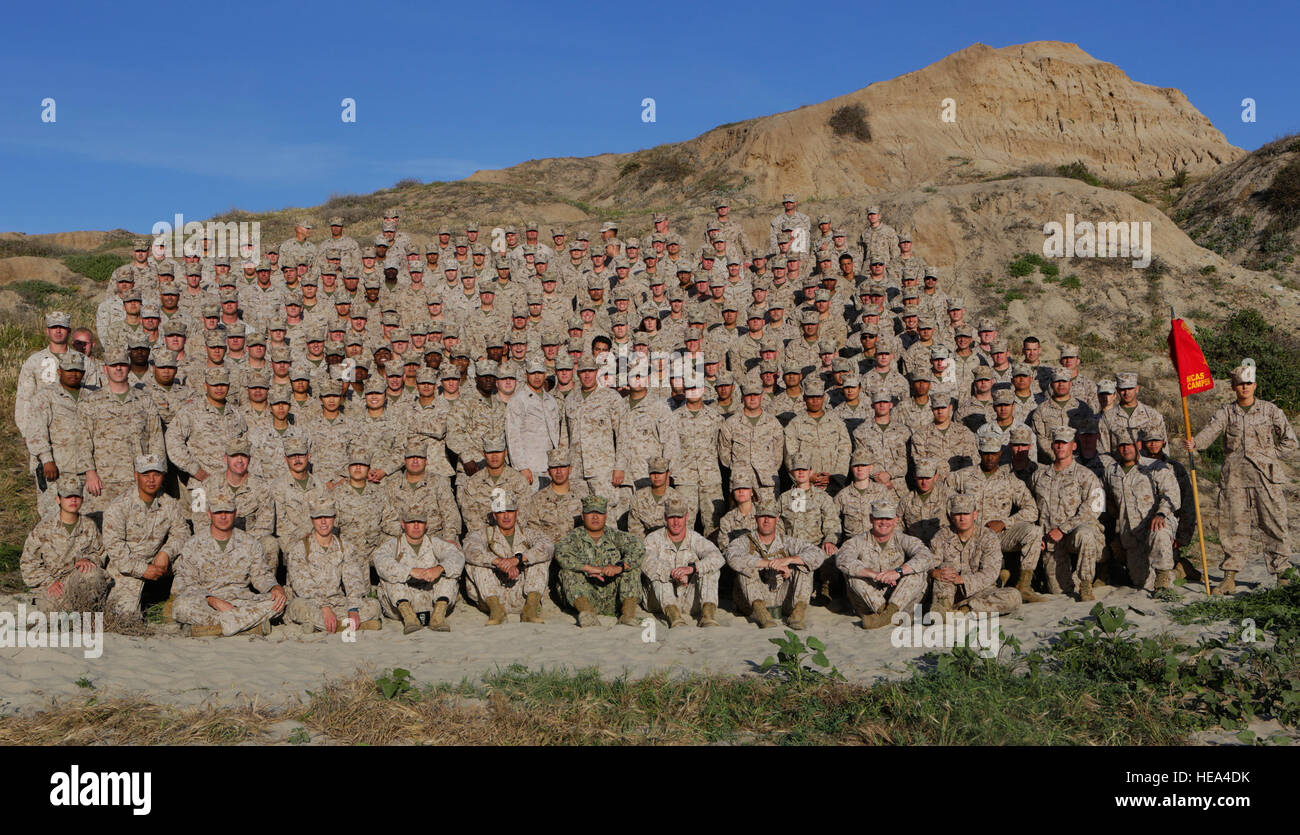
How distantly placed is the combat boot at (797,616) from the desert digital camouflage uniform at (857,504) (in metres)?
1.06

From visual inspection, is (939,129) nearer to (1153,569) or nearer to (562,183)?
(562,183)

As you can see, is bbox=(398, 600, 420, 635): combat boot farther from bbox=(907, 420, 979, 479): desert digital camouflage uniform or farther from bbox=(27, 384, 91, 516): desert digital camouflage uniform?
bbox=(907, 420, 979, 479): desert digital camouflage uniform

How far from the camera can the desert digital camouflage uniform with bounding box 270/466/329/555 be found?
9797mm

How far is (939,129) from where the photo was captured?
3666 cm

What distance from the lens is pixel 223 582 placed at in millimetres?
9172

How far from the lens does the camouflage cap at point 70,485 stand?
9242mm

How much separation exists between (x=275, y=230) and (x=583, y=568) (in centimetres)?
2410

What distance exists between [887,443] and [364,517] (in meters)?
5.99

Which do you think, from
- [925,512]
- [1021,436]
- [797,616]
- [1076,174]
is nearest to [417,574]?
[797,616]

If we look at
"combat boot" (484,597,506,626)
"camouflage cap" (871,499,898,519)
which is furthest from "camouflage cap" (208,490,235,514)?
"camouflage cap" (871,499,898,519)

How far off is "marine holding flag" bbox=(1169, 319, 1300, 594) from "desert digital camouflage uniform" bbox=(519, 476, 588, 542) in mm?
6603

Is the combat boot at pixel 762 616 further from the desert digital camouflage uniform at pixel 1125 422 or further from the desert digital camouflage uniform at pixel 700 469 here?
the desert digital camouflage uniform at pixel 1125 422

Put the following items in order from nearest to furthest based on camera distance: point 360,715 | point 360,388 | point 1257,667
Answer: point 360,715, point 1257,667, point 360,388
